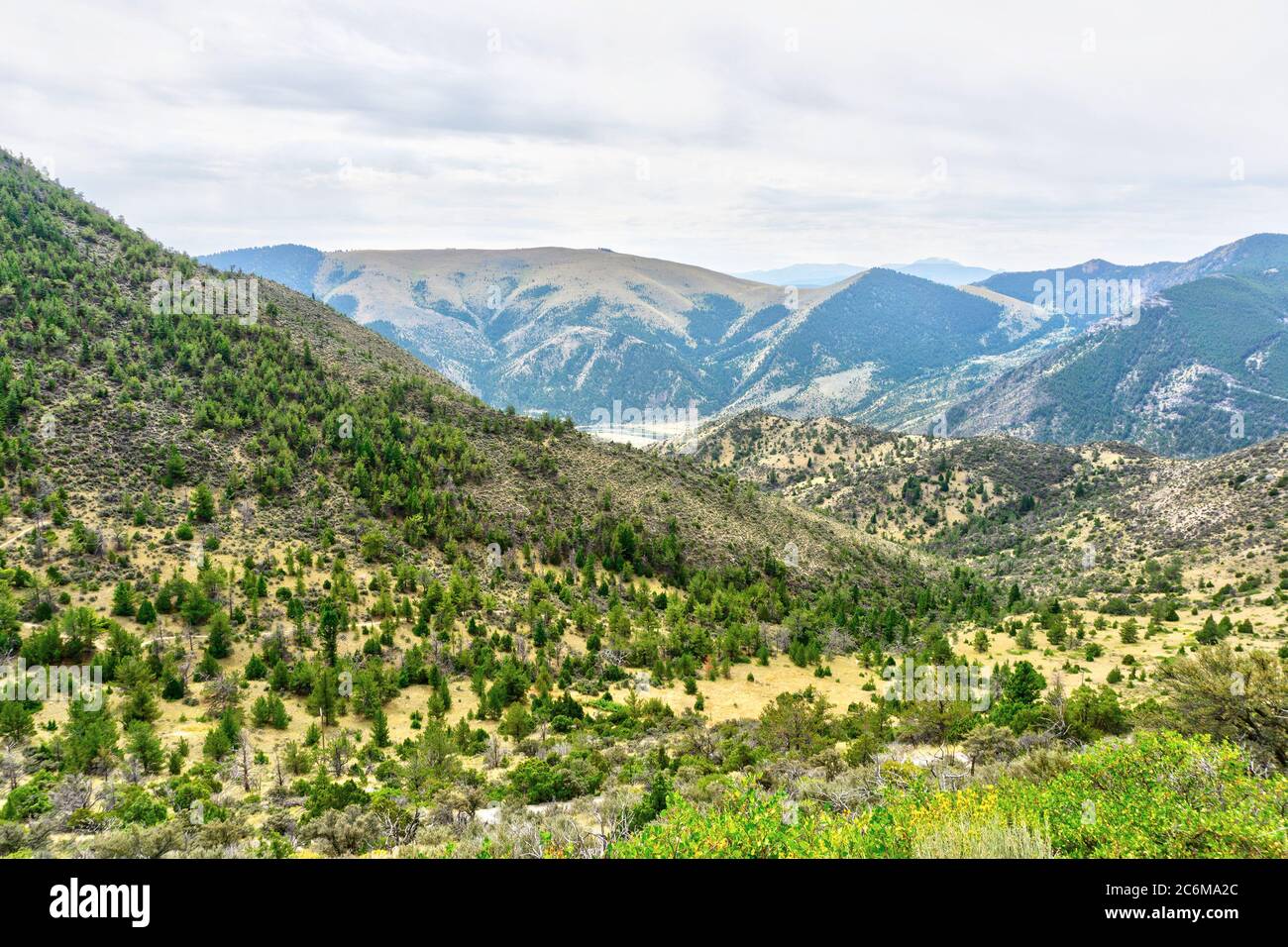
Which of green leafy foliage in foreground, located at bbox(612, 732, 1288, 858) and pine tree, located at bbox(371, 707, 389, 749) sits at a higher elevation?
green leafy foliage in foreground, located at bbox(612, 732, 1288, 858)

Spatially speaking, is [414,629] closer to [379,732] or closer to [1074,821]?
[379,732]

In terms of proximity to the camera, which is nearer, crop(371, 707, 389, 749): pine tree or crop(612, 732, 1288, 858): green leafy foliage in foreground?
crop(612, 732, 1288, 858): green leafy foliage in foreground

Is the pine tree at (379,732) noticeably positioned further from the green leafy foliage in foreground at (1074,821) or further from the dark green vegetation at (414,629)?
the green leafy foliage in foreground at (1074,821)

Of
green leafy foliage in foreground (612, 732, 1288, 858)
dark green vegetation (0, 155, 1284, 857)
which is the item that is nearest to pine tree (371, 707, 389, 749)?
dark green vegetation (0, 155, 1284, 857)

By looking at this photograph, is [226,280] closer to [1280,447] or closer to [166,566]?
[166,566]

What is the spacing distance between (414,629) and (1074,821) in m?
33.7

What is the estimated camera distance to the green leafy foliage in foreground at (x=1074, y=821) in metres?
10.6

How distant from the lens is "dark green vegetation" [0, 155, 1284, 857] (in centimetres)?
1706

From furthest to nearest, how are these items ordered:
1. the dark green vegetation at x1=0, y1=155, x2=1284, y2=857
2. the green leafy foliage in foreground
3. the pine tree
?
the pine tree
the dark green vegetation at x1=0, y1=155, x2=1284, y2=857
the green leafy foliage in foreground

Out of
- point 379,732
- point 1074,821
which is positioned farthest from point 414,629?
point 1074,821

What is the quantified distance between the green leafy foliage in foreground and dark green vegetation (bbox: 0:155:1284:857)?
10cm

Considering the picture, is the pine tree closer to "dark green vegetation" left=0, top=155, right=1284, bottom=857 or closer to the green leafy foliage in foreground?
"dark green vegetation" left=0, top=155, right=1284, bottom=857

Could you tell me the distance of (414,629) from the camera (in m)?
38.4
